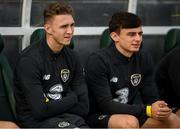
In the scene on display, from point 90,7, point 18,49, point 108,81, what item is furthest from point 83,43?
point 108,81

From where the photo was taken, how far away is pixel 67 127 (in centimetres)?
282

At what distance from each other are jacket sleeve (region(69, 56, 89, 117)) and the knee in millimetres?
187

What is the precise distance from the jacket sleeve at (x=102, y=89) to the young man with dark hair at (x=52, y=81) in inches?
4.2

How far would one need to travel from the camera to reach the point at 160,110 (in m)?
3.02

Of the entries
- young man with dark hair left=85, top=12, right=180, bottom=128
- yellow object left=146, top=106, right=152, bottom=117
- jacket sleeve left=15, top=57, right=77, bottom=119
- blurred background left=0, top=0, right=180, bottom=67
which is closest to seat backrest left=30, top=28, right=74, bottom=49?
blurred background left=0, top=0, right=180, bottom=67

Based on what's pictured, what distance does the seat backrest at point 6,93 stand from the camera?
10.1 ft

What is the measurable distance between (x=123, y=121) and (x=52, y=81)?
1.73 ft

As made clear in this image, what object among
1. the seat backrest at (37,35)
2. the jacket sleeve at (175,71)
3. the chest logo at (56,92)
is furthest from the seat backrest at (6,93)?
the jacket sleeve at (175,71)

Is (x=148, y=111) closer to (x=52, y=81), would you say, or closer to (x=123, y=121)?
(x=123, y=121)

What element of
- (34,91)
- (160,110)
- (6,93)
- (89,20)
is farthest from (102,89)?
(89,20)

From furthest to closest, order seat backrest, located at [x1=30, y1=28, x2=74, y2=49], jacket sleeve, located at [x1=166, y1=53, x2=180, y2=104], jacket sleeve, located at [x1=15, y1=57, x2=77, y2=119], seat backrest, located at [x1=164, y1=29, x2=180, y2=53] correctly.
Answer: seat backrest, located at [x1=164, y1=29, x2=180, y2=53] < seat backrest, located at [x1=30, y1=28, x2=74, y2=49] < jacket sleeve, located at [x1=166, y1=53, x2=180, y2=104] < jacket sleeve, located at [x1=15, y1=57, x2=77, y2=119]

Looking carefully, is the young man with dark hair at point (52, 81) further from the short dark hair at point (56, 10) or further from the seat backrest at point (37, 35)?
the seat backrest at point (37, 35)

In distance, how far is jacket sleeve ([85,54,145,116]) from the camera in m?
3.10

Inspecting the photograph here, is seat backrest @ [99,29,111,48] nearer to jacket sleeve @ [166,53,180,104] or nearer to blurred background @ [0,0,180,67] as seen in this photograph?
blurred background @ [0,0,180,67]
